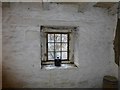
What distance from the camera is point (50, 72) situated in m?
3.35

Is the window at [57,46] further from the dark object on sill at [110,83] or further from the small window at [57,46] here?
the dark object on sill at [110,83]

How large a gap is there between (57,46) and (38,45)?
507 millimetres

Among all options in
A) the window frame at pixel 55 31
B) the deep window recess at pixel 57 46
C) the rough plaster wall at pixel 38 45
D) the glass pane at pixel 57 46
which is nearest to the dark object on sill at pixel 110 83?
the rough plaster wall at pixel 38 45

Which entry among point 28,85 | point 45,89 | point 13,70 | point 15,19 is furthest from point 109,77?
point 15,19

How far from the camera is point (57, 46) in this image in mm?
3697

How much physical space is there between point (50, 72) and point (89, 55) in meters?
0.73

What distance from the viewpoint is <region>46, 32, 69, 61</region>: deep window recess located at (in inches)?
144

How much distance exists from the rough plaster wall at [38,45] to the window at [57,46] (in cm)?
22

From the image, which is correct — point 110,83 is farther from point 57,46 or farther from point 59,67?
point 57,46

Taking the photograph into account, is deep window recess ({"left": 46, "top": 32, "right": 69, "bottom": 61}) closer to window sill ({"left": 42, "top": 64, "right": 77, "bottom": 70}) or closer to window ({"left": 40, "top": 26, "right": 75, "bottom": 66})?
window ({"left": 40, "top": 26, "right": 75, "bottom": 66})

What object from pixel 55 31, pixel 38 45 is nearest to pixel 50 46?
pixel 55 31

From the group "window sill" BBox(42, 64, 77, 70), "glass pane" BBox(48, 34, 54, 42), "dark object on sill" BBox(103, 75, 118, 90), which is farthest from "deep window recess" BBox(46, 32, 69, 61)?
"dark object on sill" BBox(103, 75, 118, 90)

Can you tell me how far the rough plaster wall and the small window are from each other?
0.75 ft

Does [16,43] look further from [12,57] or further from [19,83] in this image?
[19,83]
